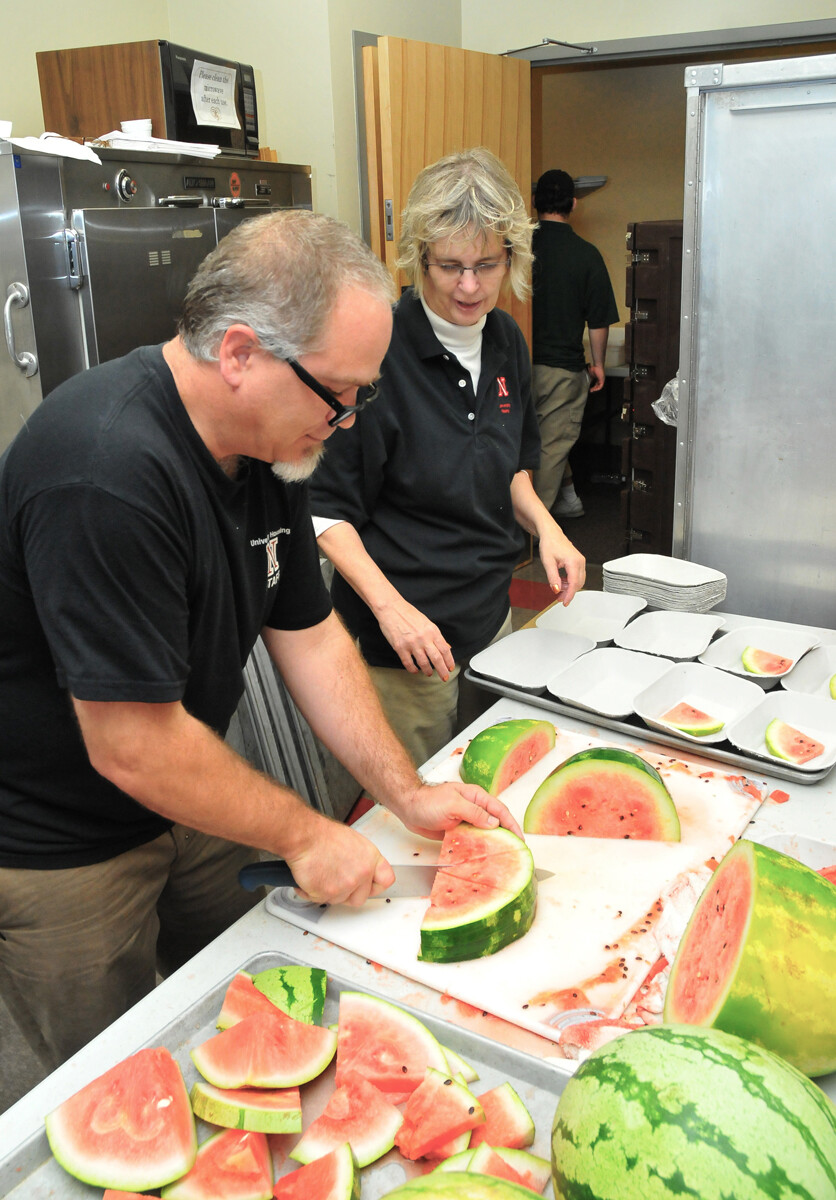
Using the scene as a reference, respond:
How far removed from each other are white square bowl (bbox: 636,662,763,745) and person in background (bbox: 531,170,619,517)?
4.02 m

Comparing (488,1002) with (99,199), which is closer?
(488,1002)

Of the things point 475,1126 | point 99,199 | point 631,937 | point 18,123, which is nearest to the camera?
point 475,1126

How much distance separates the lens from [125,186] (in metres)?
3.62

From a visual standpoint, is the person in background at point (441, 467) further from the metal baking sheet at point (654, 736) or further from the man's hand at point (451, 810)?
the man's hand at point (451, 810)

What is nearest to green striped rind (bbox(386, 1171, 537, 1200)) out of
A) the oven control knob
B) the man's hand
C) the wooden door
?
the man's hand

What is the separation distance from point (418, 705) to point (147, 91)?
289cm

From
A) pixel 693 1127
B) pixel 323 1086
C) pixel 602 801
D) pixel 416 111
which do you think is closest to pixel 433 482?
pixel 602 801

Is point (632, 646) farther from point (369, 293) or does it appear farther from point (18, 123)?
point (18, 123)

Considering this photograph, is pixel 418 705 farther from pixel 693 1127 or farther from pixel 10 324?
pixel 10 324

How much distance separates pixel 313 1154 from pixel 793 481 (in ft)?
6.80

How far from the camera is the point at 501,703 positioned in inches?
79.5

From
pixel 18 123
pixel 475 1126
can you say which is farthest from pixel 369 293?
pixel 18 123

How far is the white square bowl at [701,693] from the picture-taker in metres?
1.94

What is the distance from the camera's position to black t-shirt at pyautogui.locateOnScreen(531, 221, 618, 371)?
6.05 m
